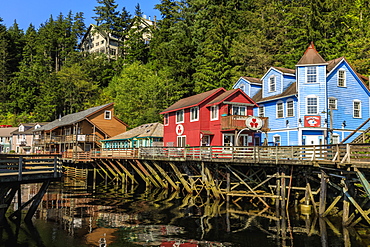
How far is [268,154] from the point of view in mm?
21047

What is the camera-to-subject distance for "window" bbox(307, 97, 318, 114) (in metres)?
27.3

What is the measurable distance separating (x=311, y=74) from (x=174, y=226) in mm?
18586

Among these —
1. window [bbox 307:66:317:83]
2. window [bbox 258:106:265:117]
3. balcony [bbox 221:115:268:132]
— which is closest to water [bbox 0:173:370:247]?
balcony [bbox 221:115:268:132]

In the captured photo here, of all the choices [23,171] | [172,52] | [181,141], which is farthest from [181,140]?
[172,52]

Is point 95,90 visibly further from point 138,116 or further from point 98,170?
point 98,170

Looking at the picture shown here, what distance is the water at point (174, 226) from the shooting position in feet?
47.0

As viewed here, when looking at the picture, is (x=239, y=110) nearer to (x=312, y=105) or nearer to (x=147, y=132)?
(x=312, y=105)

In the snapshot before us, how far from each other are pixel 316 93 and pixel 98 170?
89.2ft

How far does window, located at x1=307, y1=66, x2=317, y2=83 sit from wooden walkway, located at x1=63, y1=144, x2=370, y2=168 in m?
5.99

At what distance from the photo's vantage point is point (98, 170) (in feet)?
132

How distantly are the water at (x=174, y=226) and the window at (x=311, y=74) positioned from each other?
12.3 meters

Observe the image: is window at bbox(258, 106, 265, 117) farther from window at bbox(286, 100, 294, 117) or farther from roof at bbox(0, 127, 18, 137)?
roof at bbox(0, 127, 18, 137)

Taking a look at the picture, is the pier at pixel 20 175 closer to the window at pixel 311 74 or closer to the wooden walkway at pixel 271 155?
the wooden walkway at pixel 271 155

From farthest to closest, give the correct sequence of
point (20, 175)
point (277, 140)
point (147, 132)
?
point (147, 132)
point (277, 140)
point (20, 175)
